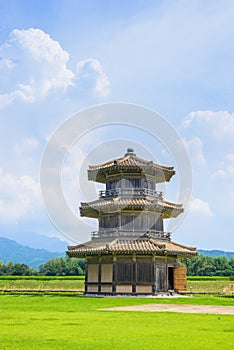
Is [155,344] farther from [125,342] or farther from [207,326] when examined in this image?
[207,326]

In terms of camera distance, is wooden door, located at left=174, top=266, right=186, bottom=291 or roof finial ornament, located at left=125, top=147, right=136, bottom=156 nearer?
wooden door, located at left=174, top=266, right=186, bottom=291

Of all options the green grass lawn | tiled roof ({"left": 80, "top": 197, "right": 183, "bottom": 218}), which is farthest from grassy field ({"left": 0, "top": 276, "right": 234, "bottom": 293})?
the green grass lawn

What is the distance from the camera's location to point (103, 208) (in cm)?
3938

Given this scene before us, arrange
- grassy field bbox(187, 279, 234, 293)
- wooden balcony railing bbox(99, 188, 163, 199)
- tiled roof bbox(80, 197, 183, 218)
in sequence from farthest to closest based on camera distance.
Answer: grassy field bbox(187, 279, 234, 293) → wooden balcony railing bbox(99, 188, 163, 199) → tiled roof bbox(80, 197, 183, 218)

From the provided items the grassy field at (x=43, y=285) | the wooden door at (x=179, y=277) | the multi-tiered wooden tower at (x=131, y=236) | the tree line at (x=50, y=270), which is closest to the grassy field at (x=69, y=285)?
the grassy field at (x=43, y=285)

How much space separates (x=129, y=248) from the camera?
3669 centimetres

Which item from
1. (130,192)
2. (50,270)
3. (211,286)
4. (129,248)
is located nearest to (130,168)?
(130,192)

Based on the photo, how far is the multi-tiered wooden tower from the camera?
3784 cm

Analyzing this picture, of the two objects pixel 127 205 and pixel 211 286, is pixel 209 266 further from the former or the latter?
pixel 127 205

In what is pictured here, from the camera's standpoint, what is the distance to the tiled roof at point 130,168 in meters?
40.4

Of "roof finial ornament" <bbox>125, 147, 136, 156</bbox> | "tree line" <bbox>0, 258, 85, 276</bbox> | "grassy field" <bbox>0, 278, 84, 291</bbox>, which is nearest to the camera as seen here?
"roof finial ornament" <bbox>125, 147, 136, 156</bbox>

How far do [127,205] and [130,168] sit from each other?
3822 mm

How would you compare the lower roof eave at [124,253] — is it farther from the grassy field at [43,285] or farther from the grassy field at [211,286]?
the grassy field at [43,285]

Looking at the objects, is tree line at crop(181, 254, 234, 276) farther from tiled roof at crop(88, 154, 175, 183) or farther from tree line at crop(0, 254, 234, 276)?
tiled roof at crop(88, 154, 175, 183)
